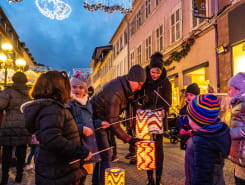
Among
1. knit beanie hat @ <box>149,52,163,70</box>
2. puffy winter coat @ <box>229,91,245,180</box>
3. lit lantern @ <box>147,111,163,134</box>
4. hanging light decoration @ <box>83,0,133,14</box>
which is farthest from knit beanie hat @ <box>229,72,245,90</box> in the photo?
hanging light decoration @ <box>83,0,133,14</box>

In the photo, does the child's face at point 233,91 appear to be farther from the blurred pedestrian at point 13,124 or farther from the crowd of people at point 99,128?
the blurred pedestrian at point 13,124

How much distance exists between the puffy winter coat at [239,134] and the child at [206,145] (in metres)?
0.47

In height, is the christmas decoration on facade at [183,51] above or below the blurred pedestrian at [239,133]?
above

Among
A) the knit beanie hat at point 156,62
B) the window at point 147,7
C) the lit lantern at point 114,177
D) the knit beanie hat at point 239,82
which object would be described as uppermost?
the window at point 147,7

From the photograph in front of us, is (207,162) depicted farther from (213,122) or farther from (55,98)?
(55,98)

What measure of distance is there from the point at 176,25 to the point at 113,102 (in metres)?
14.1

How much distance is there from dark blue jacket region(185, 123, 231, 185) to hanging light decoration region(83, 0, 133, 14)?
12.5 meters

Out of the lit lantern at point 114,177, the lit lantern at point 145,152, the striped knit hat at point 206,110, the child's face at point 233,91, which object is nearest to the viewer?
the striped knit hat at point 206,110

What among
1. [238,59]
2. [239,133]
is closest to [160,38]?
[238,59]

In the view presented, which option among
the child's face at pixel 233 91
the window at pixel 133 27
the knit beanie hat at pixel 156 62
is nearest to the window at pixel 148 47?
the window at pixel 133 27

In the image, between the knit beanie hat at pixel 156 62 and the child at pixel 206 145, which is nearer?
the child at pixel 206 145

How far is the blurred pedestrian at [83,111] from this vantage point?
3.53 metres

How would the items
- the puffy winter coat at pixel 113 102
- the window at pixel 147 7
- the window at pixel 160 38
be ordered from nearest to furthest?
the puffy winter coat at pixel 113 102 < the window at pixel 160 38 < the window at pixel 147 7

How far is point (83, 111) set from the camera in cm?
363
